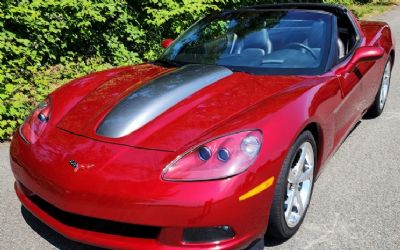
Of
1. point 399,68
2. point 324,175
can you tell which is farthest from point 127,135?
point 399,68

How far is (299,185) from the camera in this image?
307 cm

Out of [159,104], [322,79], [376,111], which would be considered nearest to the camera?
[159,104]

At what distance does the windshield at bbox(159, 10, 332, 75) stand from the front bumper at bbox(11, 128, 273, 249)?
1.38 meters

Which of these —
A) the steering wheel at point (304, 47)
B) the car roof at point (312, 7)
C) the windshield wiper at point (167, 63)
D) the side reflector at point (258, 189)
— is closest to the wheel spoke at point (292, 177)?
the side reflector at point (258, 189)

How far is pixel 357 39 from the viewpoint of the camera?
4484 mm

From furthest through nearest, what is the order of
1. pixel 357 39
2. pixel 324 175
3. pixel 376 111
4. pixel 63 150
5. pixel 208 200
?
1. pixel 376 111
2. pixel 357 39
3. pixel 324 175
4. pixel 63 150
5. pixel 208 200

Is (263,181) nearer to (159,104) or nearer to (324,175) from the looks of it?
(159,104)

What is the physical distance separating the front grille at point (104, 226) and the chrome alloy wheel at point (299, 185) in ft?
2.92

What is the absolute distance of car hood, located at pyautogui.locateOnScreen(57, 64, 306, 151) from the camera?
8.87 feet

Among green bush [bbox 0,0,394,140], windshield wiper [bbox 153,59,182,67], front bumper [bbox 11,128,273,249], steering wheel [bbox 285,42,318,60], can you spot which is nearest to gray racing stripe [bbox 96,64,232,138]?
windshield wiper [bbox 153,59,182,67]

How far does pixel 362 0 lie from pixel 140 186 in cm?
1557

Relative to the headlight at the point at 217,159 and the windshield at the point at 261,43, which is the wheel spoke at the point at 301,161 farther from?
the windshield at the point at 261,43

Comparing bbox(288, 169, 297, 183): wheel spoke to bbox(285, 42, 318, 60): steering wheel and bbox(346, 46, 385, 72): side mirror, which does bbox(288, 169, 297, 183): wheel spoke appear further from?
bbox(346, 46, 385, 72): side mirror

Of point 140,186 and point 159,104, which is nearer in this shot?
point 140,186
